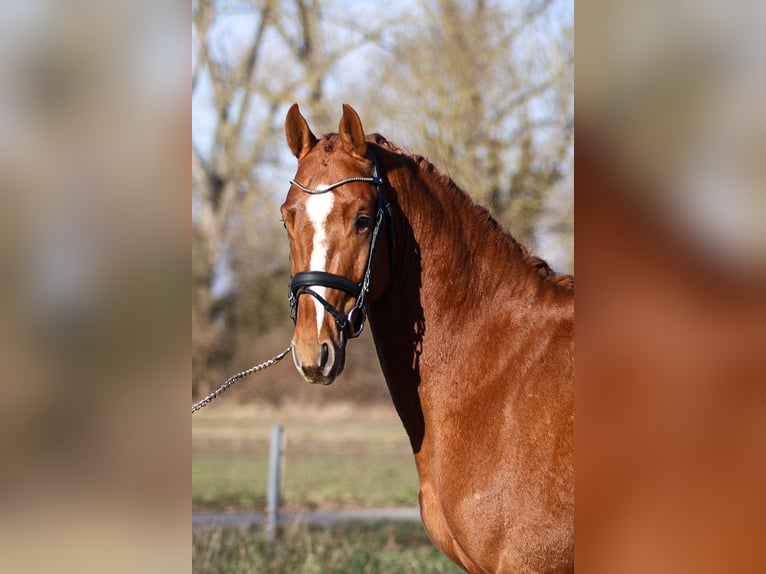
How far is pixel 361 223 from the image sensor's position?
9.64 ft

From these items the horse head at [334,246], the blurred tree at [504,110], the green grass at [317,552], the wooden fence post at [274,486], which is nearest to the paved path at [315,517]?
the wooden fence post at [274,486]

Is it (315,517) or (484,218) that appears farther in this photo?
(315,517)

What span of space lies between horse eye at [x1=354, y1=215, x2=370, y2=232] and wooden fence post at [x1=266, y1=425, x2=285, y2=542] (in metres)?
5.96

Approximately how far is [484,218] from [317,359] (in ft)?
3.26

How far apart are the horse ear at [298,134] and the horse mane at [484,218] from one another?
26 centimetres

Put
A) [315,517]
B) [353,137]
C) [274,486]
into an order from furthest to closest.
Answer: [315,517]
[274,486]
[353,137]

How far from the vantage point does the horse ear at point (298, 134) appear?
3.20m

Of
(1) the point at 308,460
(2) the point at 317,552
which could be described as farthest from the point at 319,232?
(1) the point at 308,460

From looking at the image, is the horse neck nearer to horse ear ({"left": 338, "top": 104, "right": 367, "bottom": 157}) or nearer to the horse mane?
the horse mane
